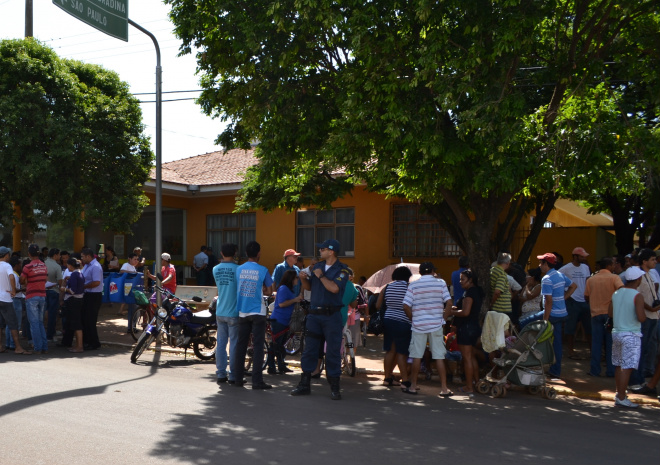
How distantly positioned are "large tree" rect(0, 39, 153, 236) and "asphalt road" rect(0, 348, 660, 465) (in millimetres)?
6900

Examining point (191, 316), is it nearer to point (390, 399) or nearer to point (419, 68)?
point (390, 399)

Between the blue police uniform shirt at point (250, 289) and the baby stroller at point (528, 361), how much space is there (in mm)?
3377

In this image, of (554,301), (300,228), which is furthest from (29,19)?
(554,301)

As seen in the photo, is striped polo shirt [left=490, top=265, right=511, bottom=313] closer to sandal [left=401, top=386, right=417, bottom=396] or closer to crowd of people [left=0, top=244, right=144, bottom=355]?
sandal [left=401, top=386, right=417, bottom=396]

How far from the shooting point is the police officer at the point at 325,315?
8.87m

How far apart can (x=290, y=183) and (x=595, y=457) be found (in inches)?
447

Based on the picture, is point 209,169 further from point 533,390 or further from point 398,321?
point 533,390

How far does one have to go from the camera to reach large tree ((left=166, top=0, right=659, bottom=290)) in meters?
9.60

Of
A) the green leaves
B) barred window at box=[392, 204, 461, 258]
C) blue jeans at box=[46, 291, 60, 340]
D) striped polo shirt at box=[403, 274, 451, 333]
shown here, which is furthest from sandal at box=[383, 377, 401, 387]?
barred window at box=[392, 204, 461, 258]

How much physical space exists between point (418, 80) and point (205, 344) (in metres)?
6.04

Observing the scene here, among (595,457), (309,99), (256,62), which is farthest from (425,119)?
(595,457)

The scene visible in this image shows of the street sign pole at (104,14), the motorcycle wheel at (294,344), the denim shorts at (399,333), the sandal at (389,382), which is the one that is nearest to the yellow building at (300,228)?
the motorcycle wheel at (294,344)

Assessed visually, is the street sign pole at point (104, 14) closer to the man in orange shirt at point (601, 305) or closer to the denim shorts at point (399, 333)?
the denim shorts at point (399, 333)

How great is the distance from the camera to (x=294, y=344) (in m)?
11.6
